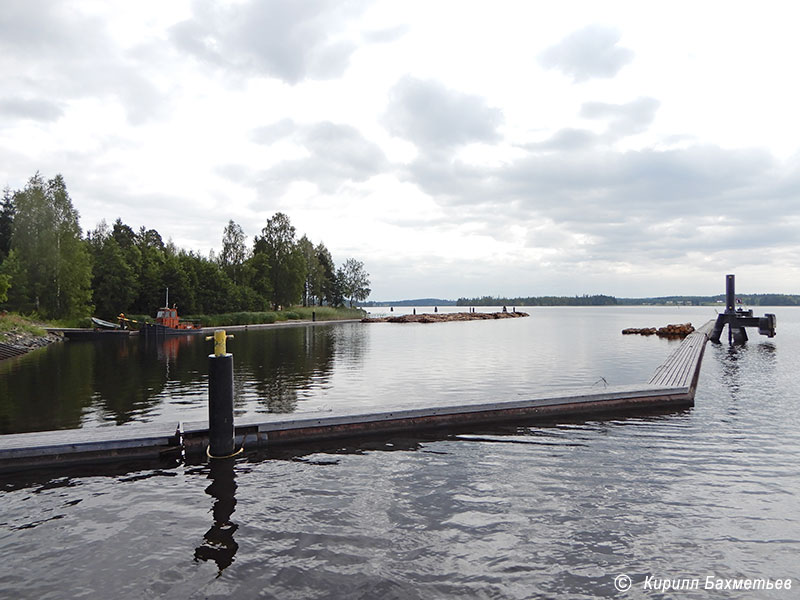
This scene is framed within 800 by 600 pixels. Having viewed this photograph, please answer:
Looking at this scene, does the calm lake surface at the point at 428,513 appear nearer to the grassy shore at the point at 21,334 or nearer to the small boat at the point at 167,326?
the grassy shore at the point at 21,334

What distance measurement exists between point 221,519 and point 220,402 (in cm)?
306

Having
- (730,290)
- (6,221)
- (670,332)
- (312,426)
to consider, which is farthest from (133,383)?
(6,221)

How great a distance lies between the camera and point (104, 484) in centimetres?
924

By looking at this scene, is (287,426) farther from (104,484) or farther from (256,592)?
(256,592)

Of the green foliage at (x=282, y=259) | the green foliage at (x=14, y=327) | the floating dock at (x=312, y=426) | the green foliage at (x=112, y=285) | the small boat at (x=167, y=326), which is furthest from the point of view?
the green foliage at (x=282, y=259)

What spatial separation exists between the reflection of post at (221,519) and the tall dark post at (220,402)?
31cm

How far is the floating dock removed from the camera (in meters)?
10.2

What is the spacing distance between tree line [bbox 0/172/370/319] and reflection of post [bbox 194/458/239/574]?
40.7 m

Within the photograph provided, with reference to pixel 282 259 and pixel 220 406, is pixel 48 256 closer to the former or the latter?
pixel 282 259

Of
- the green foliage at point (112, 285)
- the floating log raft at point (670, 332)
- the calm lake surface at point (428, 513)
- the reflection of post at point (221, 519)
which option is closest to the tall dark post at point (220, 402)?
the reflection of post at point (221, 519)

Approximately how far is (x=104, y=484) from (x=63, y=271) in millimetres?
53260

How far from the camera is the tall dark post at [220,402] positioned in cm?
1029

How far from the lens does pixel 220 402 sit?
10.4 meters

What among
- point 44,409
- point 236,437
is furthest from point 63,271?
point 236,437
